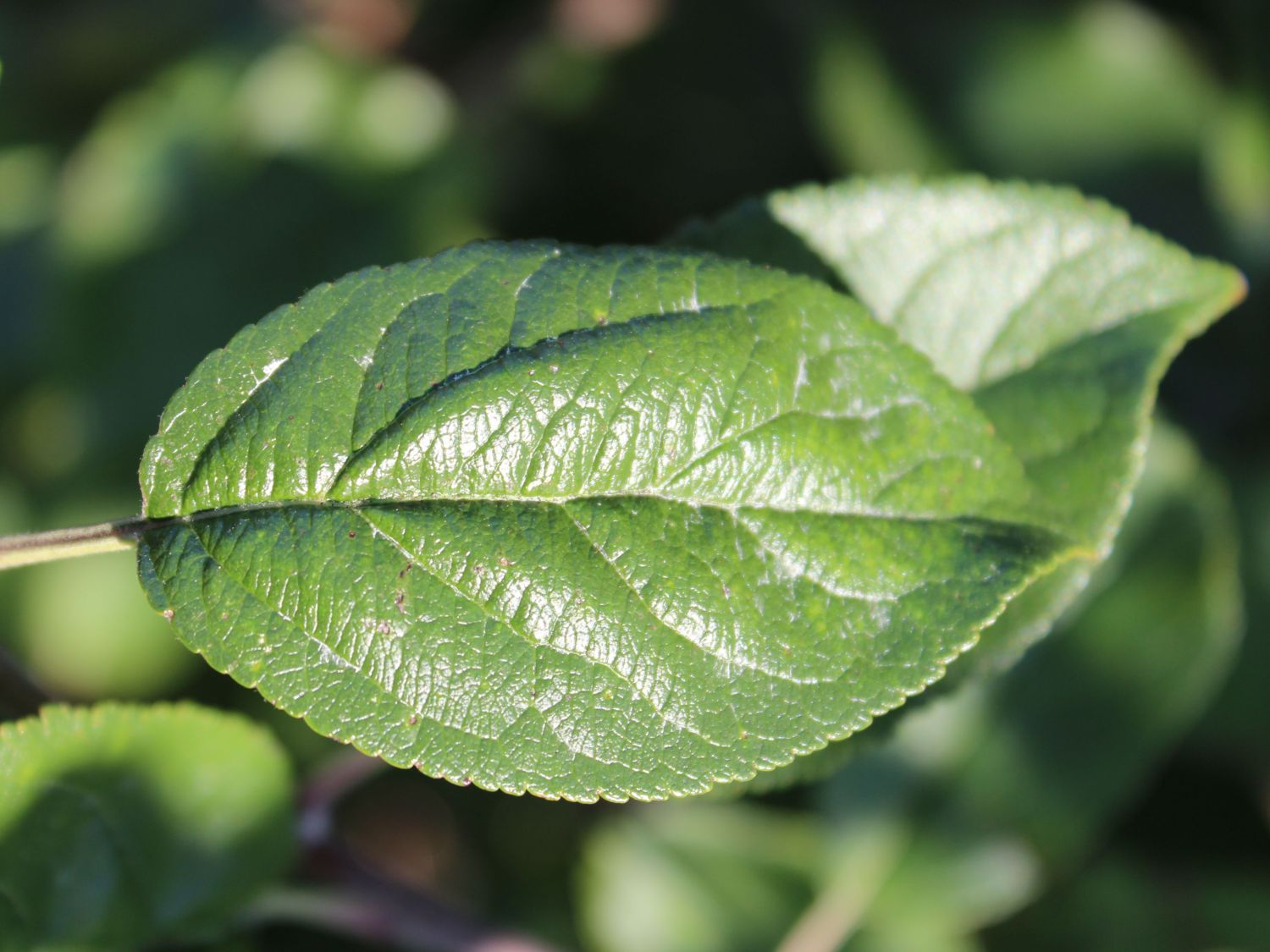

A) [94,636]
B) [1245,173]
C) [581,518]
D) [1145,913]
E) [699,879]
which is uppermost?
[581,518]

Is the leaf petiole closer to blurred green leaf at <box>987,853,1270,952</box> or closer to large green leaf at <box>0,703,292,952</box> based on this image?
large green leaf at <box>0,703,292,952</box>

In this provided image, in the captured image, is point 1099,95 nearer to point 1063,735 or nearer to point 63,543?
point 1063,735

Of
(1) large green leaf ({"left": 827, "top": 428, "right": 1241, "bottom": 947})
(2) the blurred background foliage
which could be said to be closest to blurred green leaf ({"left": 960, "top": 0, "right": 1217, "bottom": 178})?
(2) the blurred background foliage

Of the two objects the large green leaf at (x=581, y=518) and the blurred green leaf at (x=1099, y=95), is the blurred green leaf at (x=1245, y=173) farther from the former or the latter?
the large green leaf at (x=581, y=518)

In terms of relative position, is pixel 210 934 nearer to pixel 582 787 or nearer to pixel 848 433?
pixel 582 787

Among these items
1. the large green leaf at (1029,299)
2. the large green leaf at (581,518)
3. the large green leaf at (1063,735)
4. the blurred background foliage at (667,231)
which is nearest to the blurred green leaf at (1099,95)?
the blurred background foliage at (667,231)

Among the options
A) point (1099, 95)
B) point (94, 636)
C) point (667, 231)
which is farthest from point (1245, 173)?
point (94, 636)
